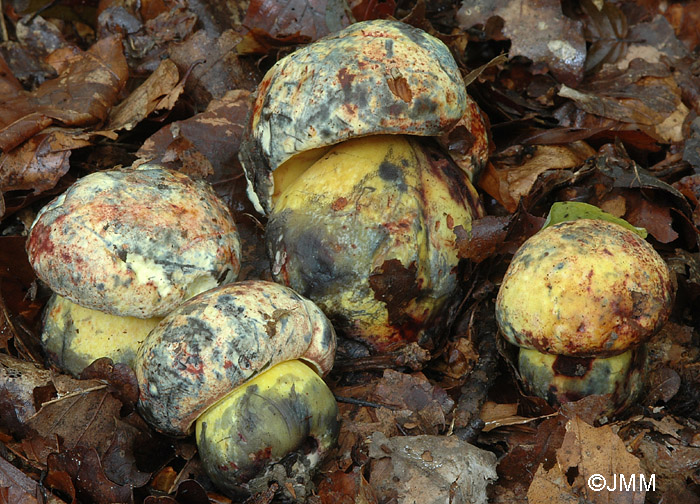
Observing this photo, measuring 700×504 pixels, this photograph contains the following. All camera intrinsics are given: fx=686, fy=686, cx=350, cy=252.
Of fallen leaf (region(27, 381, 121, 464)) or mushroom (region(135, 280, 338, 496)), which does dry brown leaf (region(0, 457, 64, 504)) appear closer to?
fallen leaf (region(27, 381, 121, 464))

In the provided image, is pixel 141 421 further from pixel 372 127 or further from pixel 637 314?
pixel 637 314

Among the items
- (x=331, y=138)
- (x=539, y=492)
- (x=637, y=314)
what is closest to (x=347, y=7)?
(x=331, y=138)

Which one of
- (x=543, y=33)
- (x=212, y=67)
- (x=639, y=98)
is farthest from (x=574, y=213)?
(x=212, y=67)

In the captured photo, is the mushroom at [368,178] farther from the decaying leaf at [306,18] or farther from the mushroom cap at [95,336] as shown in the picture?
the decaying leaf at [306,18]

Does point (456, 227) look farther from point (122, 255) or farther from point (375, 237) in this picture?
point (122, 255)

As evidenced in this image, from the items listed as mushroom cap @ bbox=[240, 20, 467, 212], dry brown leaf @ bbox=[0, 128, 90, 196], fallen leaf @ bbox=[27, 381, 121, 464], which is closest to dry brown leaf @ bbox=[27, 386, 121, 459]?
fallen leaf @ bbox=[27, 381, 121, 464]

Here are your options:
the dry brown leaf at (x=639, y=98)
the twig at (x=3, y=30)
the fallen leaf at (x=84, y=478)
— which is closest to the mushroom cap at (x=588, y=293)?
the dry brown leaf at (x=639, y=98)
